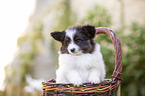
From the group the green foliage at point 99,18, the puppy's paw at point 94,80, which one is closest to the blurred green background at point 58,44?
the green foliage at point 99,18

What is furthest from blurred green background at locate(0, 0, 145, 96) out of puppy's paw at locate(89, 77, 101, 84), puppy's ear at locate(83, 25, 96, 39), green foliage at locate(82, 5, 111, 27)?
puppy's paw at locate(89, 77, 101, 84)

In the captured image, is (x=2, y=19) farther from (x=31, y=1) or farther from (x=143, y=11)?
(x=143, y=11)

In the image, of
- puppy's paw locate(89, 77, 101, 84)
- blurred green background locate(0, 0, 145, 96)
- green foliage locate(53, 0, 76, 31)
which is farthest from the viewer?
green foliage locate(53, 0, 76, 31)

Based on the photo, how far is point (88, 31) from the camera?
1.58 metres

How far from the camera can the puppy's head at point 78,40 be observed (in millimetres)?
1534

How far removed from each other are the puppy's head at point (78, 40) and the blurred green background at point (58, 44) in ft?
7.74

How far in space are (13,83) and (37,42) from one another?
1.75m

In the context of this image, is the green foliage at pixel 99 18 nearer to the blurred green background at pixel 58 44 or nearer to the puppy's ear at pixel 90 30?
the blurred green background at pixel 58 44

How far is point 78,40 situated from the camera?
1555 millimetres

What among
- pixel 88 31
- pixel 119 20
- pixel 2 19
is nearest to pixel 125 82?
pixel 119 20

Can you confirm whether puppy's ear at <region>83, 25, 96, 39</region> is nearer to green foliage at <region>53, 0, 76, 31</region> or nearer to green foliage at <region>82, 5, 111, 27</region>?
green foliage at <region>82, 5, 111, 27</region>

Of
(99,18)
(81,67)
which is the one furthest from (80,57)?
(99,18)

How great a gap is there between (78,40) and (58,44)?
186 inches

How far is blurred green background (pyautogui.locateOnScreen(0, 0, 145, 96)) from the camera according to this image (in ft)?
12.8
